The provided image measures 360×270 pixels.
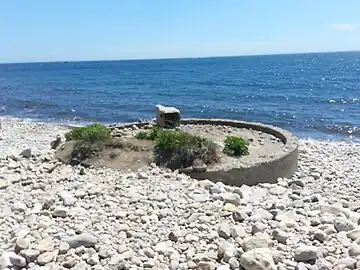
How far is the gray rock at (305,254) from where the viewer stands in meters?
5.47

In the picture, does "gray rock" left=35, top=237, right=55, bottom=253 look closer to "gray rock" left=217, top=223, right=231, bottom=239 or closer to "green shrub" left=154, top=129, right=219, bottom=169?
"gray rock" left=217, top=223, right=231, bottom=239

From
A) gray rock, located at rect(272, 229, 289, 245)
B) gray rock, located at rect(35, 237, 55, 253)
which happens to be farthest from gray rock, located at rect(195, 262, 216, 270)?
gray rock, located at rect(35, 237, 55, 253)

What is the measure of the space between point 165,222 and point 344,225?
2.45 metres

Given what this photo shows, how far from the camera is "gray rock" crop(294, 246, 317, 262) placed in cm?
547

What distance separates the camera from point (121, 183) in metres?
8.31

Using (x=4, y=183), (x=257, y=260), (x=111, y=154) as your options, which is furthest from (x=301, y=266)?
(x=4, y=183)

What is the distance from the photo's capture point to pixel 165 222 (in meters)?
6.64

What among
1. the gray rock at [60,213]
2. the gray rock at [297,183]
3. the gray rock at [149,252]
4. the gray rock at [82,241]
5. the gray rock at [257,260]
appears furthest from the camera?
the gray rock at [297,183]

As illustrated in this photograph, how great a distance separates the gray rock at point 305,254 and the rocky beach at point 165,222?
0.04 ft

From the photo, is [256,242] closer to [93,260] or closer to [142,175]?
[93,260]

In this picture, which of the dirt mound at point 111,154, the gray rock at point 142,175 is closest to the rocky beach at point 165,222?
the gray rock at point 142,175

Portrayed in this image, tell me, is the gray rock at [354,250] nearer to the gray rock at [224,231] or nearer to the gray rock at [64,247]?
the gray rock at [224,231]

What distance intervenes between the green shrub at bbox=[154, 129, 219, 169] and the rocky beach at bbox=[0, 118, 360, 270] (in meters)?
0.42

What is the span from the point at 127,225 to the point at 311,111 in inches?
965
